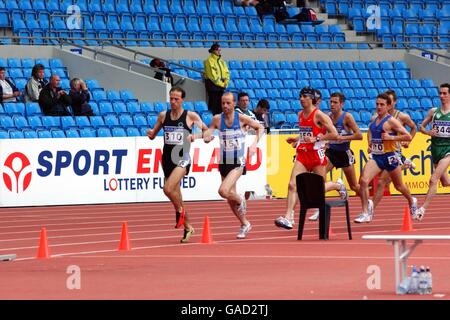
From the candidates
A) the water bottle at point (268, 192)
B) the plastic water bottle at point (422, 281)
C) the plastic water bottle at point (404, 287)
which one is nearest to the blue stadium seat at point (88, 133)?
the water bottle at point (268, 192)

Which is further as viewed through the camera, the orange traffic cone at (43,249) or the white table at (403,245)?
the orange traffic cone at (43,249)

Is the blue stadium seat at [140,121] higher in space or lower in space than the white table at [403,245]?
higher

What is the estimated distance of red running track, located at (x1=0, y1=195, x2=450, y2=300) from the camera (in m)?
12.3

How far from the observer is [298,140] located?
66.4 feet

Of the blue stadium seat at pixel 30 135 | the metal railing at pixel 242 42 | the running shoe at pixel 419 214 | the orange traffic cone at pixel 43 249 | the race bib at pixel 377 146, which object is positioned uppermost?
the metal railing at pixel 242 42

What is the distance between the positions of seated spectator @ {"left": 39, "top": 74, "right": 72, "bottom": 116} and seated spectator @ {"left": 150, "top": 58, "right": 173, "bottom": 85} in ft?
14.4

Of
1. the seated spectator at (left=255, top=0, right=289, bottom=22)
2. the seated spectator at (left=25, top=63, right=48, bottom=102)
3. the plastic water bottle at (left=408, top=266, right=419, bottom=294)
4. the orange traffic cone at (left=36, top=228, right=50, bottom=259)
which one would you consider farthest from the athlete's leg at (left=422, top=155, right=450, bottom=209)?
the seated spectator at (left=255, top=0, right=289, bottom=22)

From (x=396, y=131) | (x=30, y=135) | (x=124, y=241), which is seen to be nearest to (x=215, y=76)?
(x=30, y=135)

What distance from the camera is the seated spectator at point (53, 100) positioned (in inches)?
1171

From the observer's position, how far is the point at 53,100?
1178 inches

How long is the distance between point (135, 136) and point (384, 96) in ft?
31.2

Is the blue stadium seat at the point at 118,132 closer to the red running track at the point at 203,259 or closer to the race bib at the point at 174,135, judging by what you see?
the red running track at the point at 203,259

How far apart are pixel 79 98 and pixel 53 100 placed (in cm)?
65

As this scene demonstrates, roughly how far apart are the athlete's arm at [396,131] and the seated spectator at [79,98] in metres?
10.4
